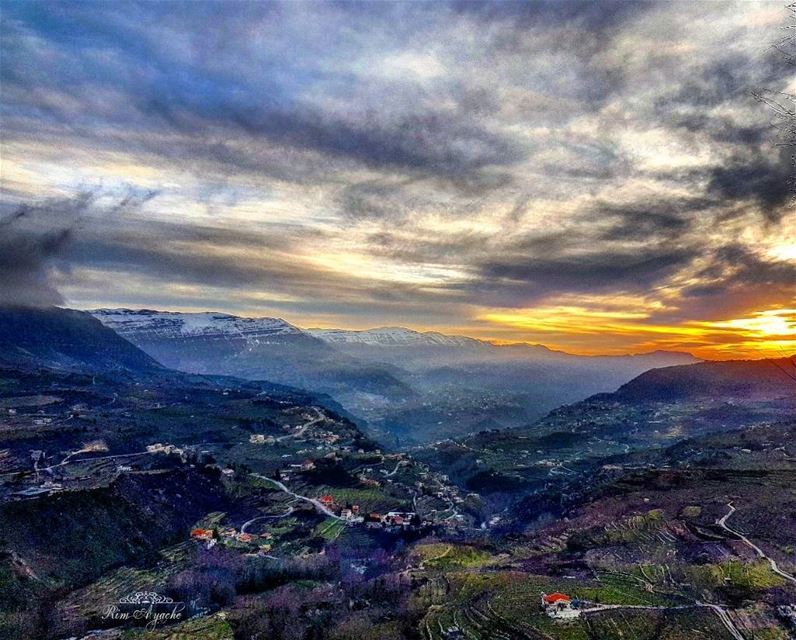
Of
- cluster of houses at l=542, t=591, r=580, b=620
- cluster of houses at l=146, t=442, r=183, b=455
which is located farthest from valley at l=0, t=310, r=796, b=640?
cluster of houses at l=146, t=442, r=183, b=455

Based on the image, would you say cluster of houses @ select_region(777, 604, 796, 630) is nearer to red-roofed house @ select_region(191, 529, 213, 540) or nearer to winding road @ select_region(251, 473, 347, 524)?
winding road @ select_region(251, 473, 347, 524)

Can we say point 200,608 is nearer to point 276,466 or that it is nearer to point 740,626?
point 740,626

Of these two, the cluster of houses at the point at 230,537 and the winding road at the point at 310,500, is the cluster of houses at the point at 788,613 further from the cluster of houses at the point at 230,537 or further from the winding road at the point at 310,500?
the winding road at the point at 310,500

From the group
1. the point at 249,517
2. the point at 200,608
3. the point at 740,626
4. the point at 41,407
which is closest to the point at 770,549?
the point at 740,626

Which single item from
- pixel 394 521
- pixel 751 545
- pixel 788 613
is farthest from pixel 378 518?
pixel 788 613

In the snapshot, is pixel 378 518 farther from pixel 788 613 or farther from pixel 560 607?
pixel 788 613

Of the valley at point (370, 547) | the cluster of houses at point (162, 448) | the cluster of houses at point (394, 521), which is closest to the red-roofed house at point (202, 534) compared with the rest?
the valley at point (370, 547)
